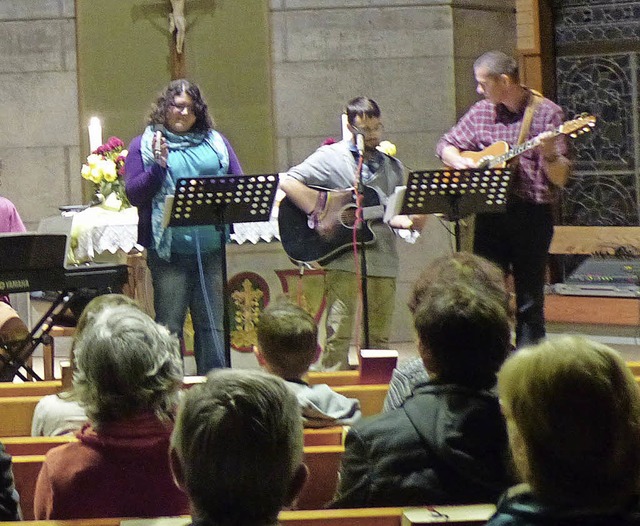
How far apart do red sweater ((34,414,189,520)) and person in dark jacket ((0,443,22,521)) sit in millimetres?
56

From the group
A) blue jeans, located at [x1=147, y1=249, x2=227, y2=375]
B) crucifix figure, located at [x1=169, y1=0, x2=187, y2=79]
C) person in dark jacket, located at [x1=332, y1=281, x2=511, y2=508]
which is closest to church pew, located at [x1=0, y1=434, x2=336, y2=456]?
person in dark jacket, located at [x1=332, y1=281, x2=511, y2=508]

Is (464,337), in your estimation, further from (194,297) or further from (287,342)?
(194,297)

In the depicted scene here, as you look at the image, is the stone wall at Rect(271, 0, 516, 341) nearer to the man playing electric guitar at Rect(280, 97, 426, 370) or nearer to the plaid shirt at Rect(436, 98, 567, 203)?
the man playing electric guitar at Rect(280, 97, 426, 370)

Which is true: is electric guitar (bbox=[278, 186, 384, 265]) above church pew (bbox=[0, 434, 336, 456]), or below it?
above

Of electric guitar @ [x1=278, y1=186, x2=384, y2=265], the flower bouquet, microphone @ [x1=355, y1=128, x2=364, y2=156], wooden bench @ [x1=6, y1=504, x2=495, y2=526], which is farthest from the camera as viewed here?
the flower bouquet

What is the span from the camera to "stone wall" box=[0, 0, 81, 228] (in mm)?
8625

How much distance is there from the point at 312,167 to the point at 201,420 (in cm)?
452

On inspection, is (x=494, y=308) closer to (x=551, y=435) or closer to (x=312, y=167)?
(x=551, y=435)

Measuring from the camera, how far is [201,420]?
73.3 inches

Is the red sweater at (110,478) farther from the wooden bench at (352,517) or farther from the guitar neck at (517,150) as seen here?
the guitar neck at (517,150)

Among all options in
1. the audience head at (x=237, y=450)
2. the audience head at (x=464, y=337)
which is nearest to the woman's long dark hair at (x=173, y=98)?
the audience head at (x=464, y=337)

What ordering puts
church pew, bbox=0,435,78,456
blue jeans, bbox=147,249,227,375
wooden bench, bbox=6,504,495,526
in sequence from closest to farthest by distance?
wooden bench, bbox=6,504,495,526 → church pew, bbox=0,435,78,456 → blue jeans, bbox=147,249,227,375

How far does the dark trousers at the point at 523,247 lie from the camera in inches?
234

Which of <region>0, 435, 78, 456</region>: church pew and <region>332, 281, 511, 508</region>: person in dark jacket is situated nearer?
<region>332, 281, 511, 508</region>: person in dark jacket
